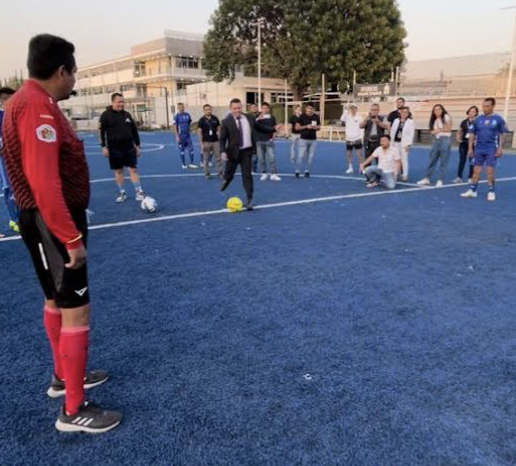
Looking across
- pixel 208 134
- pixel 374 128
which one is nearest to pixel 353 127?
pixel 374 128

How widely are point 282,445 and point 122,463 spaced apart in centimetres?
82

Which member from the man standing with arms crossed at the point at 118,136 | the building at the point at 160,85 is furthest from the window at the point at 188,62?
the man standing with arms crossed at the point at 118,136

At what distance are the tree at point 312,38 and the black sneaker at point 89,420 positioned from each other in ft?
116

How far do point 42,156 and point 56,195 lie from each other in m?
0.19

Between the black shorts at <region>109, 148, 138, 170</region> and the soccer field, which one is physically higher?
the black shorts at <region>109, 148, 138, 170</region>

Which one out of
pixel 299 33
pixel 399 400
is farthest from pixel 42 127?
pixel 299 33

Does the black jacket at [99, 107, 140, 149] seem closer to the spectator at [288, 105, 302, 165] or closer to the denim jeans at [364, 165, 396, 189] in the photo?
the spectator at [288, 105, 302, 165]

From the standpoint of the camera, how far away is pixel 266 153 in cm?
1181

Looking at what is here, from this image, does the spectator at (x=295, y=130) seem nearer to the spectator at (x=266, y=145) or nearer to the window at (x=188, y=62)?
the spectator at (x=266, y=145)

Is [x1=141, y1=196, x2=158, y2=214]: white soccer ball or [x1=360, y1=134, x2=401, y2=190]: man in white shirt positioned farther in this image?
[x1=360, y1=134, x2=401, y2=190]: man in white shirt

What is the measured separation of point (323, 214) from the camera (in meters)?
7.79

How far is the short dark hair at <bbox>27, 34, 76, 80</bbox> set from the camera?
2.12m

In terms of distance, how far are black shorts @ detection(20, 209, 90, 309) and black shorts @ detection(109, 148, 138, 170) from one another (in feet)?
20.6

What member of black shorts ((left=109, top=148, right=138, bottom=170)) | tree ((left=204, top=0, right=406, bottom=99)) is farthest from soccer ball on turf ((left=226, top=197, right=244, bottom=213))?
tree ((left=204, top=0, right=406, bottom=99))
